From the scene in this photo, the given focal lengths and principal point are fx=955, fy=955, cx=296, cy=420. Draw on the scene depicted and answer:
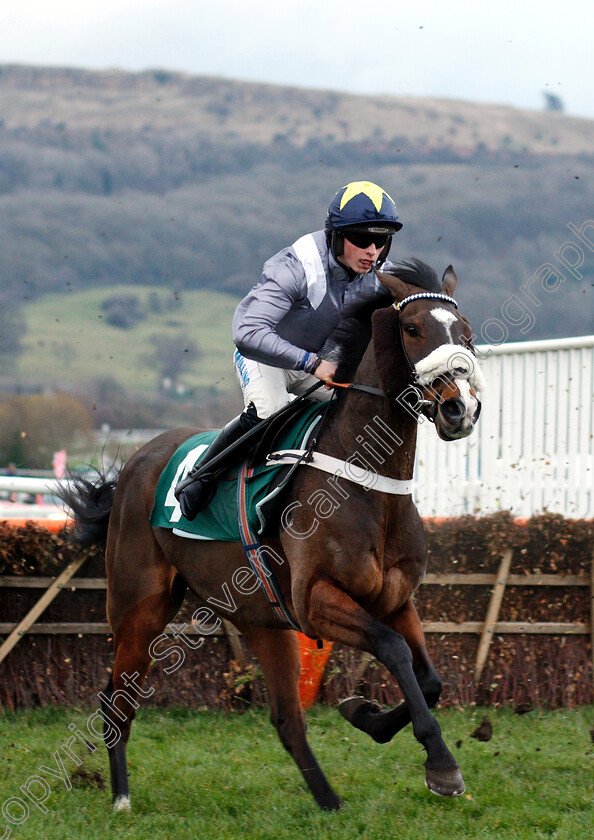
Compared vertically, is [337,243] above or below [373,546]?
above

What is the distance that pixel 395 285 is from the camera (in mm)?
3502

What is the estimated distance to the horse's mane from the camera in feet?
11.5

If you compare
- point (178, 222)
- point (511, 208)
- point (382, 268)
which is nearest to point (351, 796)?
point (382, 268)

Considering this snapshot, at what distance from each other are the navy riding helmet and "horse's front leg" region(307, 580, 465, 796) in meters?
1.38

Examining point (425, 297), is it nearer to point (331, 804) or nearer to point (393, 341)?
point (393, 341)

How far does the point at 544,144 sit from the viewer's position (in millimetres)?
67062

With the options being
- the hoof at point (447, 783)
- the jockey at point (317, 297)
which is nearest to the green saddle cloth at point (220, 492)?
the jockey at point (317, 297)

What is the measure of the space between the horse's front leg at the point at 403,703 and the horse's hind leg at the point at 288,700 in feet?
1.78

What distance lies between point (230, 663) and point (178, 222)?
63.8 m

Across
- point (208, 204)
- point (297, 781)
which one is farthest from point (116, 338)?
point (297, 781)

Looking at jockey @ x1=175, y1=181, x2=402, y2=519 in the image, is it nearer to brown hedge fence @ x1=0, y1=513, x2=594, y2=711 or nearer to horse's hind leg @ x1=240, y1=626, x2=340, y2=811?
horse's hind leg @ x1=240, y1=626, x2=340, y2=811

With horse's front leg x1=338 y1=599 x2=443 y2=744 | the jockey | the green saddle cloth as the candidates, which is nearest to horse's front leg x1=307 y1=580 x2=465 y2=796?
horse's front leg x1=338 y1=599 x2=443 y2=744

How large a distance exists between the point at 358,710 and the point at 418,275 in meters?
1.70

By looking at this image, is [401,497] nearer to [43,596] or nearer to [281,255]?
[281,255]
